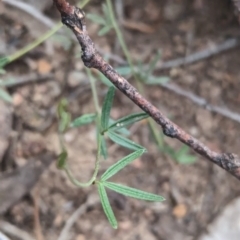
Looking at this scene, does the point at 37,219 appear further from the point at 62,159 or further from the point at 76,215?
the point at 62,159

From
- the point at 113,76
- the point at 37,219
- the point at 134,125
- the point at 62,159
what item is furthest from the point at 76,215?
the point at 113,76

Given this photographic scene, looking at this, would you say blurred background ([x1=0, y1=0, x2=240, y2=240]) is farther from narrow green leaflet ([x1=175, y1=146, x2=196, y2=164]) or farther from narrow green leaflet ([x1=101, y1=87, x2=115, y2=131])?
narrow green leaflet ([x1=101, y1=87, x2=115, y2=131])

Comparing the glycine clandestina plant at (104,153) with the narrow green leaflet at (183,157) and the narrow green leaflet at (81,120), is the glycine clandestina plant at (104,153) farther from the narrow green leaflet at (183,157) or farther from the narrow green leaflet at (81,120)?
the narrow green leaflet at (183,157)

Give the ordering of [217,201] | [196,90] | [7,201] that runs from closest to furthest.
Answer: [7,201] < [217,201] < [196,90]

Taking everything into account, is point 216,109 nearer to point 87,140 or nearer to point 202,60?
point 202,60

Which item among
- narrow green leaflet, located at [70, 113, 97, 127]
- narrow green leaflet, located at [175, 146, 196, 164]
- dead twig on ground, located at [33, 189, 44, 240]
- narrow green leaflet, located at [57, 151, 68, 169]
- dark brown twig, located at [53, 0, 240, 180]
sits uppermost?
narrow green leaflet, located at [175, 146, 196, 164]

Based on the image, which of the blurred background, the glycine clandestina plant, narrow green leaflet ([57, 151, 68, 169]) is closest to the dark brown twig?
the glycine clandestina plant

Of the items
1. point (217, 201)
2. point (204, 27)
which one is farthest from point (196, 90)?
point (217, 201)
